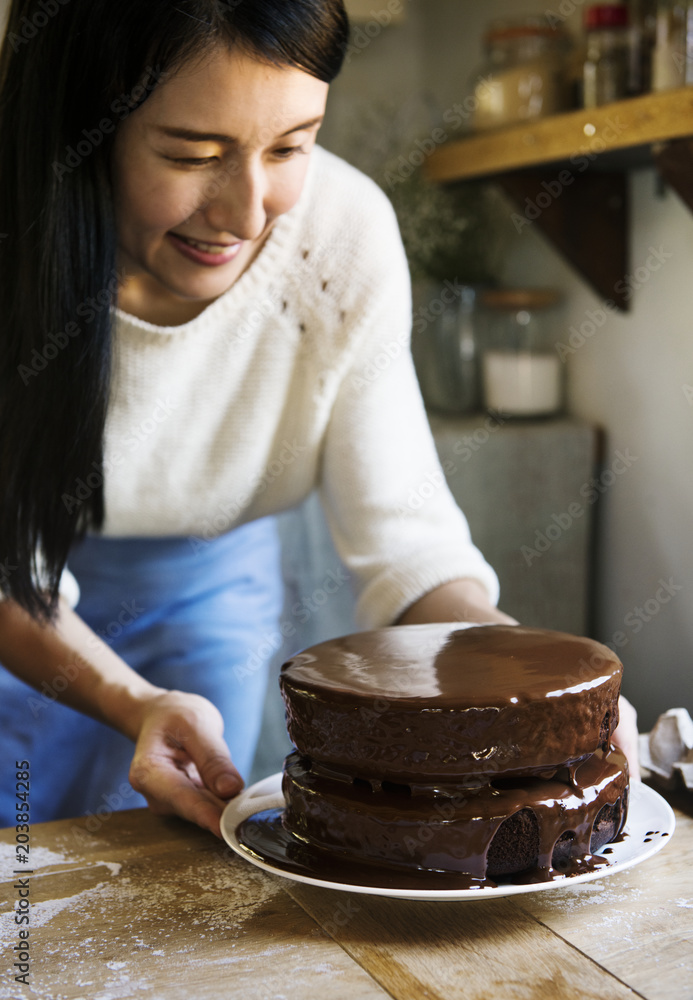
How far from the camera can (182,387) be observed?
4.35 ft

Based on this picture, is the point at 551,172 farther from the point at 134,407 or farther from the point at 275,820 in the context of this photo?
the point at 275,820

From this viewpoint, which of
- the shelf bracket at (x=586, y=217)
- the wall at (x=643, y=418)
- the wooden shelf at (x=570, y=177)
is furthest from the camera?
the shelf bracket at (x=586, y=217)

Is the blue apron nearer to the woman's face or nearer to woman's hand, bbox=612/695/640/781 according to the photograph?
the woman's face

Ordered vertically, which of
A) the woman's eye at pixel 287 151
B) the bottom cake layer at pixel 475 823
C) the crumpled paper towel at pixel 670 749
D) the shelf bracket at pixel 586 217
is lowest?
the crumpled paper towel at pixel 670 749

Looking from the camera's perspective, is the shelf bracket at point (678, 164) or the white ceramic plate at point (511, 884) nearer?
the white ceramic plate at point (511, 884)

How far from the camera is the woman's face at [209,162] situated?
37.9 inches

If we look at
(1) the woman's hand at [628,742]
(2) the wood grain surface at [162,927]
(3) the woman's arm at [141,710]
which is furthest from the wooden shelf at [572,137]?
(2) the wood grain surface at [162,927]

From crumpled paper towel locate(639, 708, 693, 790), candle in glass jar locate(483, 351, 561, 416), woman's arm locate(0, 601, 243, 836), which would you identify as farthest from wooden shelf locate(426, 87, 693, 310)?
woman's arm locate(0, 601, 243, 836)

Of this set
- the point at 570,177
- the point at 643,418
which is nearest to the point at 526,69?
the point at 570,177

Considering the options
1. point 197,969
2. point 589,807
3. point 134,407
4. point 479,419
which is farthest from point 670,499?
point 197,969

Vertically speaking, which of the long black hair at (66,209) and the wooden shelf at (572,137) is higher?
the wooden shelf at (572,137)

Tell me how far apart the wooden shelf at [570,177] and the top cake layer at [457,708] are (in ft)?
4.49

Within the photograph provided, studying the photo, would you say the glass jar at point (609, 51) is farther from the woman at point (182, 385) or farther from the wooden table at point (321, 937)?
the wooden table at point (321, 937)

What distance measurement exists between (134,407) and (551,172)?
137 centimetres
